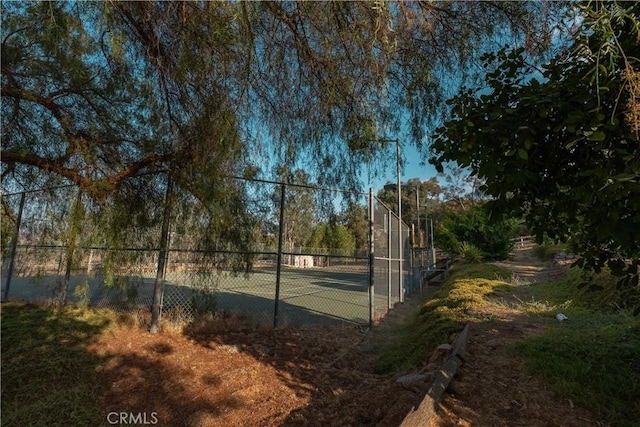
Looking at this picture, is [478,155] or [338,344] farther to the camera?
[338,344]

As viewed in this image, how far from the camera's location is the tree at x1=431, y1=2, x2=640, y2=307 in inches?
78.5

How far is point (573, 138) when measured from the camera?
2.38m

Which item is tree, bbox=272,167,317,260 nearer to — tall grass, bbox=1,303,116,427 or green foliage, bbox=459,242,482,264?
tall grass, bbox=1,303,116,427

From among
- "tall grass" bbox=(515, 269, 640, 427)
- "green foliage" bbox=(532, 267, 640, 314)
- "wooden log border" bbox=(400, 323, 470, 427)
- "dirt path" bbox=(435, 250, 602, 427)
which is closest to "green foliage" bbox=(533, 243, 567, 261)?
"green foliage" bbox=(532, 267, 640, 314)

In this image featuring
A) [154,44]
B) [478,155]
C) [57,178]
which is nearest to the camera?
[478,155]

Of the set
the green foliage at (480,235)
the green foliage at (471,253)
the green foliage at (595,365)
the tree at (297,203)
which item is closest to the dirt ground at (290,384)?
the green foliage at (595,365)

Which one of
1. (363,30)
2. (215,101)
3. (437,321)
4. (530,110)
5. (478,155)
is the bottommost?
(437,321)

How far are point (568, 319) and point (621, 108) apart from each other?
17.3ft

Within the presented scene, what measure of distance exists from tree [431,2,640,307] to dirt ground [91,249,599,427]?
149 centimetres

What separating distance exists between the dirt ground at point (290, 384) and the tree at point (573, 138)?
149 centimetres

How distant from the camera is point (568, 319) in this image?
6.22m

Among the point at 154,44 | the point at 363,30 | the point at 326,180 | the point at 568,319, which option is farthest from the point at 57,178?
the point at 568,319

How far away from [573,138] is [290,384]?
394 centimetres

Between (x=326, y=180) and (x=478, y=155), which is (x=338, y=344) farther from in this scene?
(x=478, y=155)
